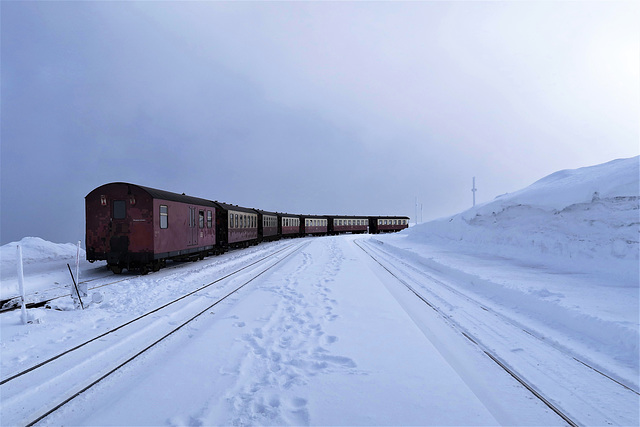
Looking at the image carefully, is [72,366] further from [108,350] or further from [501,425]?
[501,425]

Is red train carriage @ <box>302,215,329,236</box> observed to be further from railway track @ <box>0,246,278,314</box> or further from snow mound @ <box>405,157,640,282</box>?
railway track @ <box>0,246,278,314</box>

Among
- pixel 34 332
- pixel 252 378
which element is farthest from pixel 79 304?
pixel 252 378

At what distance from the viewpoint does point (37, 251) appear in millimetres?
18953

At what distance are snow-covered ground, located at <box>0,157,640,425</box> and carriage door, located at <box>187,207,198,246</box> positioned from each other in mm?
4695

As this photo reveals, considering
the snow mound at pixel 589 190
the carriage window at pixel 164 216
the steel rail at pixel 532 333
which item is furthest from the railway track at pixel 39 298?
the snow mound at pixel 589 190

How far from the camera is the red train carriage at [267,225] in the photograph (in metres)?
31.9

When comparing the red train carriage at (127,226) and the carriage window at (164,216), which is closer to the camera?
the red train carriage at (127,226)

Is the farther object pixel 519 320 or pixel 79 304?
pixel 79 304

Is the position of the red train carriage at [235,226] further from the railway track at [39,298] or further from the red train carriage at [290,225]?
the railway track at [39,298]

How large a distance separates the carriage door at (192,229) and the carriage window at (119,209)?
3.42m

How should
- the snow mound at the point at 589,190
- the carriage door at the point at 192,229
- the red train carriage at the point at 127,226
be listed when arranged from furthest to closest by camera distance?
the carriage door at the point at 192,229 → the red train carriage at the point at 127,226 → the snow mound at the point at 589,190

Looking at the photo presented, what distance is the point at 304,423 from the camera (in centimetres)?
307

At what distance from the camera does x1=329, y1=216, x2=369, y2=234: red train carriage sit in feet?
173

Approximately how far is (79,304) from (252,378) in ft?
21.5
